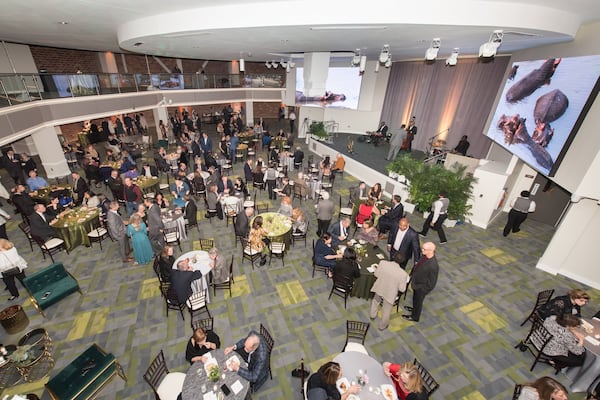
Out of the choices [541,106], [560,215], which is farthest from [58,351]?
[560,215]

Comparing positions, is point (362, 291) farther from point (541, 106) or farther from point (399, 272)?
point (541, 106)

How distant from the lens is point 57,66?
16844mm

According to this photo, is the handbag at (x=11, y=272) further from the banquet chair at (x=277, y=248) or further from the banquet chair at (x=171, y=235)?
the banquet chair at (x=277, y=248)

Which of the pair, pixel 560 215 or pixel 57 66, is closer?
pixel 560 215

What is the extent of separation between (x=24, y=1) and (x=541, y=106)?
1250 cm

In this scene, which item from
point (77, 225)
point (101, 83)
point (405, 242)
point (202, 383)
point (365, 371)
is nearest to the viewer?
point (202, 383)

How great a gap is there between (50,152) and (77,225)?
7965 mm

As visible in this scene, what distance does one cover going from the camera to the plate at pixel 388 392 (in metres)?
3.94

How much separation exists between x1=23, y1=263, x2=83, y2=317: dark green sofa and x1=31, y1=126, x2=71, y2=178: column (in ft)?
31.5

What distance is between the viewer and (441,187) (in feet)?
31.8

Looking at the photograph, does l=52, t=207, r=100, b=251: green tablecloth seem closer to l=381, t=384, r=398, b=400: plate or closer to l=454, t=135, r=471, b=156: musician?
l=381, t=384, r=398, b=400: plate

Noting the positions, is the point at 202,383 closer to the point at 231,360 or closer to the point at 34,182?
the point at 231,360

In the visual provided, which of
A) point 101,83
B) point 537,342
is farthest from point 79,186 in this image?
point 537,342

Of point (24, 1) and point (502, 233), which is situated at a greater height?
point (24, 1)
